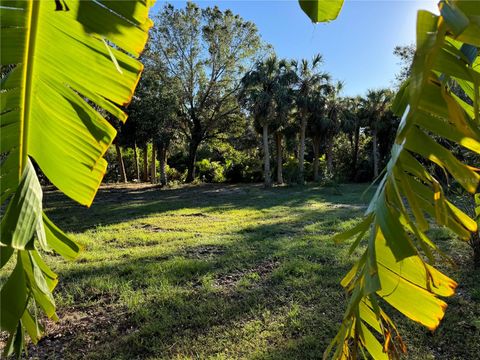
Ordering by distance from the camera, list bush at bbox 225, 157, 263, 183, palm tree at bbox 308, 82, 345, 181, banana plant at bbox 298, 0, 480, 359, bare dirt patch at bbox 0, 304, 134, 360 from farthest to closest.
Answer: bush at bbox 225, 157, 263, 183 → palm tree at bbox 308, 82, 345, 181 → bare dirt patch at bbox 0, 304, 134, 360 → banana plant at bbox 298, 0, 480, 359

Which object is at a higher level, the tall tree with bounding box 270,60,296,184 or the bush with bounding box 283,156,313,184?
the tall tree with bounding box 270,60,296,184

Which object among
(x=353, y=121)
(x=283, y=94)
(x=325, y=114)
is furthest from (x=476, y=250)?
(x=353, y=121)

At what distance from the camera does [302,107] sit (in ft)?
70.0

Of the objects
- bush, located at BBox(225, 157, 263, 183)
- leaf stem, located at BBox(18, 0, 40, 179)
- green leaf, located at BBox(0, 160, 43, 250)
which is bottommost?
bush, located at BBox(225, 157, 263, 183)

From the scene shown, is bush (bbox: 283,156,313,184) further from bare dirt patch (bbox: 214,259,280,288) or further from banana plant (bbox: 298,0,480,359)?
banana plant (bbox: 298,0,480,359)

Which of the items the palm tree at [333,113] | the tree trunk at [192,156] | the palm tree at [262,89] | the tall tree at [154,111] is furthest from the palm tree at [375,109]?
the tall tree at [154,111]

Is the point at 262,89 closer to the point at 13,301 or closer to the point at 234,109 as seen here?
the point at 234,109

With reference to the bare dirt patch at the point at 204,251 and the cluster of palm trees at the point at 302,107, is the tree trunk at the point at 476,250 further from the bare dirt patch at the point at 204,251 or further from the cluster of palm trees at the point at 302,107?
the cluster of palm trees at the point at 302,107

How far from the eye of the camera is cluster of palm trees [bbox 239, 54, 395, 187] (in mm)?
19438

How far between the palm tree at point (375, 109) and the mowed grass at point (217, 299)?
19767 mm

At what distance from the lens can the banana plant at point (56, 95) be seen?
3.61 feet

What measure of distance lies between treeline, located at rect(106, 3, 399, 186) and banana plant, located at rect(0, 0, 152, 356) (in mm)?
16505

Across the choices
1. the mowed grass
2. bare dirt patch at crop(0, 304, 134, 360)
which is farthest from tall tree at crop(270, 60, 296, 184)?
bare dirt patch at crop(0, 304, 134, 360)

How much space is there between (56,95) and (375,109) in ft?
88.4
